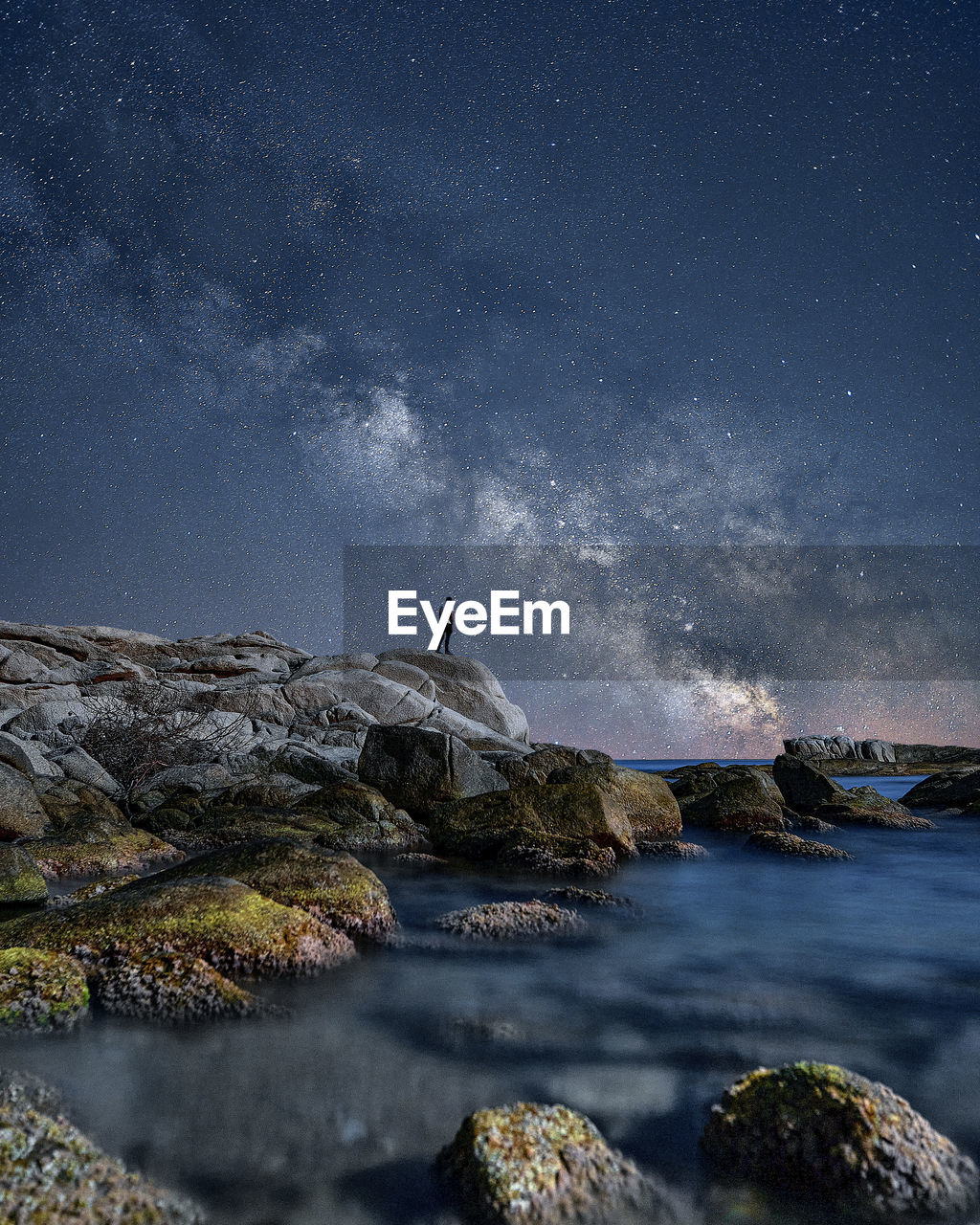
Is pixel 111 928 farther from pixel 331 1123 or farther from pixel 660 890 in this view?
pixel 660 890

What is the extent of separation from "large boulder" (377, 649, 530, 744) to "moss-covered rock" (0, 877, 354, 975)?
25.3m

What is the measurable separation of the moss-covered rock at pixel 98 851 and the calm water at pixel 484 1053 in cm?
413

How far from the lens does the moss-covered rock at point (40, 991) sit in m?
3.85

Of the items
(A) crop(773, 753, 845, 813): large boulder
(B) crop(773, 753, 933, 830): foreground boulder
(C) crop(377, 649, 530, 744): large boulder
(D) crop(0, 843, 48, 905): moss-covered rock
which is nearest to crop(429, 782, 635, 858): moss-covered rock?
(D) crop(0, 843, 48, 905): moss-covered rock

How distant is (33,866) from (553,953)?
5.02 m

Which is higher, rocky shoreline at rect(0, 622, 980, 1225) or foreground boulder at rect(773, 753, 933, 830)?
rocky shoreline at rect(0, 622, 980, 1225)

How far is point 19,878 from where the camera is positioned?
671 centimetres

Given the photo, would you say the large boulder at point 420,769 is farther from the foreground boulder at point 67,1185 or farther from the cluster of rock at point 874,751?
the cluster of rock at point 874,751

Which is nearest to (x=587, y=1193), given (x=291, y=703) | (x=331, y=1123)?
(x=331, y=1123)

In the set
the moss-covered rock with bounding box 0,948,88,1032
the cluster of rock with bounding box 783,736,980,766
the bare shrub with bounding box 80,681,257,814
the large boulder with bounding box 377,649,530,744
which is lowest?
→ the cluster of rock with bounding box 783,736,980,766

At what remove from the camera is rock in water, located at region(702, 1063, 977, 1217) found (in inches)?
105

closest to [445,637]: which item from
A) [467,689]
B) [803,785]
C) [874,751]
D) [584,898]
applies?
[467,689]

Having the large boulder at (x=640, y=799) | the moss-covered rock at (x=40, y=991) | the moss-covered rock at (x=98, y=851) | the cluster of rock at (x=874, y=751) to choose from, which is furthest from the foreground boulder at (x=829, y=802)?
the cluster of rock at (x=874, y=751)

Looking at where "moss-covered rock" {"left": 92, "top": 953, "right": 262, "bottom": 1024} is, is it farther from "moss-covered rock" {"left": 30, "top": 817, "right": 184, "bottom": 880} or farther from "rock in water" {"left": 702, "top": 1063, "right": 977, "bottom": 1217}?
"moss-covered rock" {"left": 30, "top": 817, "right": 184, "bottom": 880}
